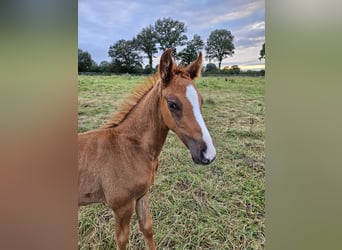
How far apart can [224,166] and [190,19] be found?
69cm

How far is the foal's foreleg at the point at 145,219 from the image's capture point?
1.39 m

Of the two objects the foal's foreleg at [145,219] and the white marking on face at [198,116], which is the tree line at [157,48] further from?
the foal's foreleg at [145,219]

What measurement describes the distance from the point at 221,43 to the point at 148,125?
1.67ft

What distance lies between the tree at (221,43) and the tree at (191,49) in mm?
41

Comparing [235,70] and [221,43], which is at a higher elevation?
[221,43]

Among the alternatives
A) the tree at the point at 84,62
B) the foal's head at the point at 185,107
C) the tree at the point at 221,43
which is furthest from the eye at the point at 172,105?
the tree at the point at 84,62

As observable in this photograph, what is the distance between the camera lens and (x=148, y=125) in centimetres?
145

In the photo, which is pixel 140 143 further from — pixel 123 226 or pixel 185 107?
pixel 123 226

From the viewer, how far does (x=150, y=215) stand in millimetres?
1401

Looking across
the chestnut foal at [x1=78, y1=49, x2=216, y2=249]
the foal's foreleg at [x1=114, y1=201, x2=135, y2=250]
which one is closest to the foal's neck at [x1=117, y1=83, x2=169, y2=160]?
the chestnut foal at [x1=78, y1=49, x2=216, y2=249]

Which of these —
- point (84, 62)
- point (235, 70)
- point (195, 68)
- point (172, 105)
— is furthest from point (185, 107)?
point (84, 62)
